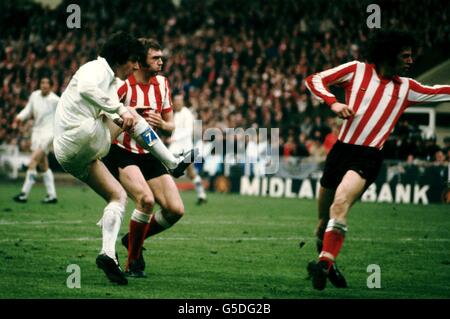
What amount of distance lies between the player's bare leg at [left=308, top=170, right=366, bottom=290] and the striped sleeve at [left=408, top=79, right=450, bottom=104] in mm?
1069

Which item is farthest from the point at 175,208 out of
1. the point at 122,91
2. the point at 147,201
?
the point at 122,91

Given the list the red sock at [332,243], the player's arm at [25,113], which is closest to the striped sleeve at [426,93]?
the red sock at [332,243]

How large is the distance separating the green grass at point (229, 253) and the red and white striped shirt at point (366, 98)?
1473 millimetres

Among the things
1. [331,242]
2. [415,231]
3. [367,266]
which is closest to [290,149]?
[415,231]

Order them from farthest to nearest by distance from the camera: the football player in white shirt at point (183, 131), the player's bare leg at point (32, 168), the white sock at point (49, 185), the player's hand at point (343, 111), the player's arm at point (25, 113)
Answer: the football player in white shirt at point (183, 131)
the white sock at point (49, 185)
the player's bare leg at point (32, 168)
the player's arm at point (25, 113)
the player's hand at point (343, 111)

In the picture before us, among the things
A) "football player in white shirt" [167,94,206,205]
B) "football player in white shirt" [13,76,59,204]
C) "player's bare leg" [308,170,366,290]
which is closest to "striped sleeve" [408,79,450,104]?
"player's bare leg" [308,170,366,290]

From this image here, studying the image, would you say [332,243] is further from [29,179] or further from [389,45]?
[29,179]

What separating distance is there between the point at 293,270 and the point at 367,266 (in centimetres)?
97

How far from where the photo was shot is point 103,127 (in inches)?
347

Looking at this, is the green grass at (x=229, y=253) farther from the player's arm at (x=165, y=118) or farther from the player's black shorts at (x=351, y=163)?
the player's arm at (x=165, y=118)

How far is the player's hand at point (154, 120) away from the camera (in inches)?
372

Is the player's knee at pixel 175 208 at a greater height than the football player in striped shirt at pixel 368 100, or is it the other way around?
the football player in striped shirt at pixel 368 100

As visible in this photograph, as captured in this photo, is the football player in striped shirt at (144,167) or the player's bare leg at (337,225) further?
the football player in striped shirt at (144,167)
